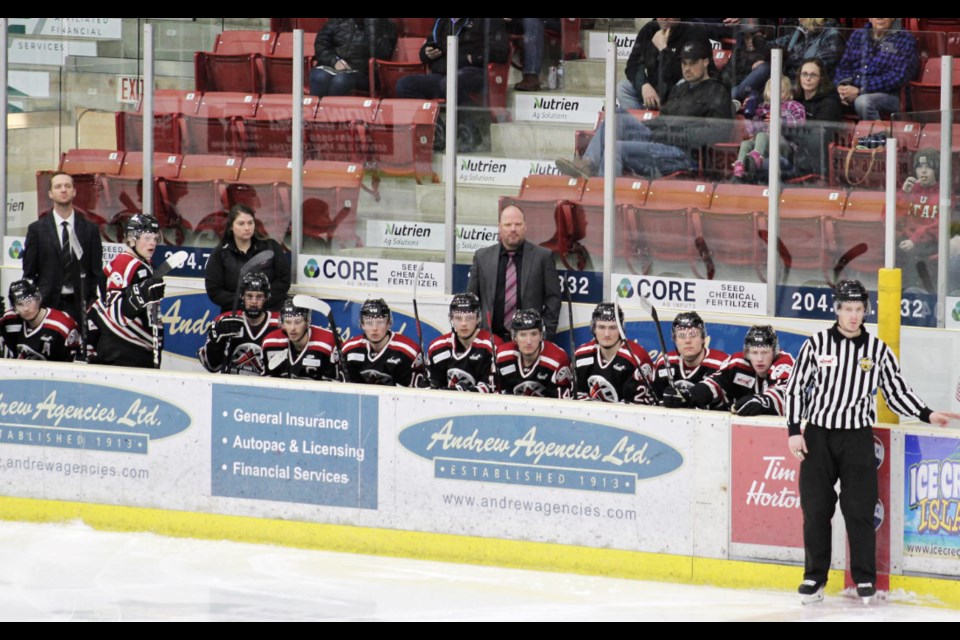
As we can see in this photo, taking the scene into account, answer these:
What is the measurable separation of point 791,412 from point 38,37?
488cm

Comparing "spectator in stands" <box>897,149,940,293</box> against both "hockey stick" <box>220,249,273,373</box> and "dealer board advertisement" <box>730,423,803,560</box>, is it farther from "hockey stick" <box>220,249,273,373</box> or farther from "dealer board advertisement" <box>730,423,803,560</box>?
"hockey stick" <box>220,249,273,373</box>

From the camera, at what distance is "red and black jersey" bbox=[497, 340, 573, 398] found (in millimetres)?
6855

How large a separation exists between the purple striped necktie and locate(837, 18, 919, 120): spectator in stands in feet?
5.24

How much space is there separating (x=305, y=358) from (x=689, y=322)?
1669 millimetres

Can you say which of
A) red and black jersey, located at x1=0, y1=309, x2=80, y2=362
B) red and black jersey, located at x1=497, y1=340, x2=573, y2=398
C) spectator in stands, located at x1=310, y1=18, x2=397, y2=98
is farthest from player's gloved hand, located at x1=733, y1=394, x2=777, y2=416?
red and black jersey, located at x1=0, y1=309, x2=80, y2=362

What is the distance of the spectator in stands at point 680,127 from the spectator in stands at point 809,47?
294mm

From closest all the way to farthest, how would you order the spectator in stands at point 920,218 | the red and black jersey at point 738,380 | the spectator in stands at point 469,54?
the red and black jersey at point 738,380
the spectator in stands at point 920,218
the spectator in stands at point 469,54

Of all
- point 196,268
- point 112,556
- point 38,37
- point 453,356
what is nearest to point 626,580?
point 453,356

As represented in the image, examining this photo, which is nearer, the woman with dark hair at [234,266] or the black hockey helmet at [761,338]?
the black hockey helmet at [761,338]

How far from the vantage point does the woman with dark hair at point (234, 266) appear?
25.2 ft

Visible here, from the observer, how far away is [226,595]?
19.4 ft

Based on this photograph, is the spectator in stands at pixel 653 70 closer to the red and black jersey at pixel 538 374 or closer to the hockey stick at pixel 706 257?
the hockey stick at pixel 706 257

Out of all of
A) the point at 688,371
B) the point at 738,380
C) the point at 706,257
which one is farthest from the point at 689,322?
the point at 706,257

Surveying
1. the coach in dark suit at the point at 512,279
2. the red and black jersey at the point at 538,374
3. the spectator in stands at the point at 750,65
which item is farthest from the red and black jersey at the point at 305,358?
the spectator in stands at the point at 750,65
